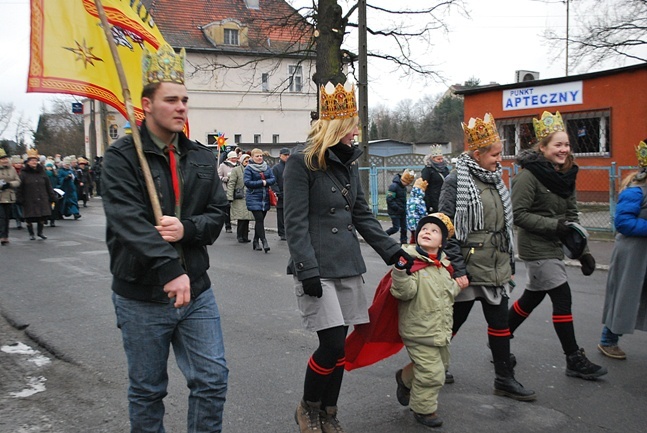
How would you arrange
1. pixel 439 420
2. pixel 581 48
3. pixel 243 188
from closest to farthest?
pixel 439 420
pixel 243 188
pixel 581 48

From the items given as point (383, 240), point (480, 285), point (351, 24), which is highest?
point (351, 24)

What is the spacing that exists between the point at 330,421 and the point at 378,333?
72 centimetres

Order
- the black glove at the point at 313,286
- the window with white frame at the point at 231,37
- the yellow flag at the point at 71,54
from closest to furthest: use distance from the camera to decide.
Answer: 1. the yellow flag at the point at 71,54
2. the black glove at the point at 313,286
3. the window with white frame at the point at 231,37

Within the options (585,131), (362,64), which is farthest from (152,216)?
(585,131)

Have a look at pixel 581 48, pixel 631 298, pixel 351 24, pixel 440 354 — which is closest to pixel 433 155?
pixel 631 298

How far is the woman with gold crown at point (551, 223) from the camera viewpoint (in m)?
5.14

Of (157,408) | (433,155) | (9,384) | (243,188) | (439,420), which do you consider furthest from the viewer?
(243,188)

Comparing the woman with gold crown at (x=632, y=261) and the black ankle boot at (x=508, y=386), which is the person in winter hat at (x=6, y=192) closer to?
the black ankle boot at (x=508, y=386)

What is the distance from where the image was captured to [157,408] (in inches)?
128

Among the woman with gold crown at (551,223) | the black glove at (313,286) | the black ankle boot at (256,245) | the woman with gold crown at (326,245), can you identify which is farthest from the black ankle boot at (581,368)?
the black ankle boot at (256,245)

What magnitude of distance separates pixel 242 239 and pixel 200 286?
36.6 ft

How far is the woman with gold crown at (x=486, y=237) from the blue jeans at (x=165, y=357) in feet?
6.77

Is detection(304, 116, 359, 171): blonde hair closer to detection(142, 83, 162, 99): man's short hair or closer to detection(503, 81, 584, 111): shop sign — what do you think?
detection(142, 83, 162, 99): man's short hair

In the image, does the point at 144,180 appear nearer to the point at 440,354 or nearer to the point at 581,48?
the point at 440,354
